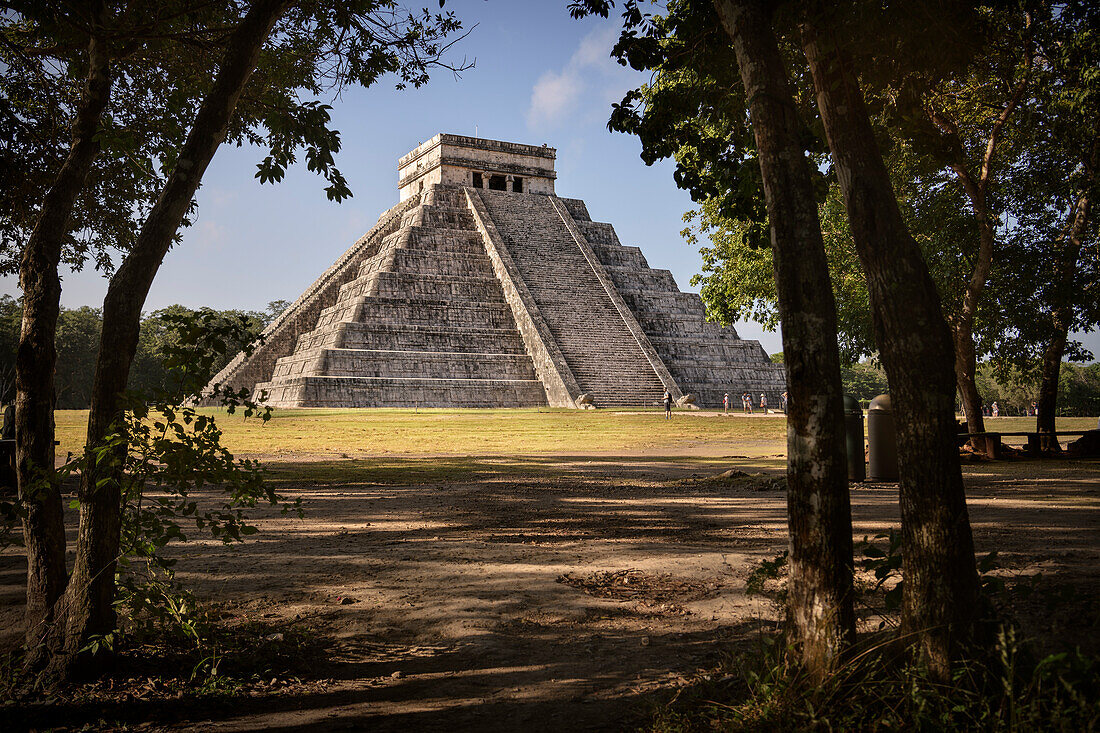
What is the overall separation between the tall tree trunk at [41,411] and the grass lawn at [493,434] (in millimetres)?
9601

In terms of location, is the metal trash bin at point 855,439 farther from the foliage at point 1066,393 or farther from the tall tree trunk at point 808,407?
the foliage at point 1066,393

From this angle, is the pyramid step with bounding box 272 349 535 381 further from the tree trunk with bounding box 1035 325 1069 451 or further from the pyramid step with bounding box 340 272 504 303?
the tree trunk with bounding box 1035 325 1069 451

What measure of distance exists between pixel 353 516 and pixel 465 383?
23.0 meters

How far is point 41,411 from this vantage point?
143 inches

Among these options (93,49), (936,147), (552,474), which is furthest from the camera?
(552,474)

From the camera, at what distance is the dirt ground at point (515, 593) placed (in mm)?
3047

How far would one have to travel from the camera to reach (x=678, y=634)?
374cm

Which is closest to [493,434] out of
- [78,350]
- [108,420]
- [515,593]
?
[515,593]

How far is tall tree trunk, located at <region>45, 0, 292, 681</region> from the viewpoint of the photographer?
3324 millimetres

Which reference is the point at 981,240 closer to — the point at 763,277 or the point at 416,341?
the point at 763,277

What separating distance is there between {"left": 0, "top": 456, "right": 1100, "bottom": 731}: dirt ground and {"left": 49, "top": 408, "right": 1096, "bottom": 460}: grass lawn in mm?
6247

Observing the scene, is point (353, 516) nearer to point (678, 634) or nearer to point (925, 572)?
point (678, 634)

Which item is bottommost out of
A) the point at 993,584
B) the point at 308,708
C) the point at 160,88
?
the point at 308,708

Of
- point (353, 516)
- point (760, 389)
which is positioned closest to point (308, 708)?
point (353, 516)
